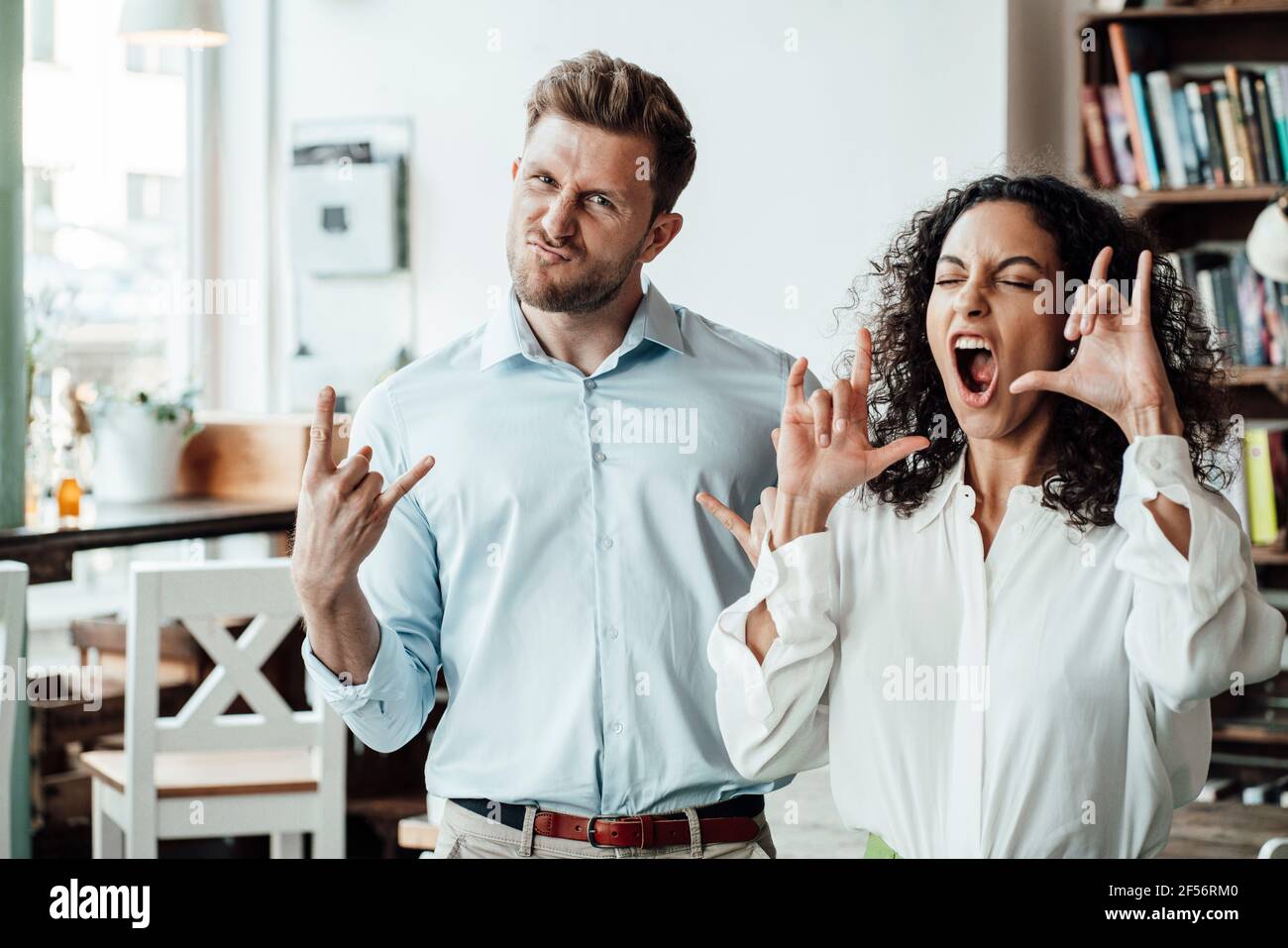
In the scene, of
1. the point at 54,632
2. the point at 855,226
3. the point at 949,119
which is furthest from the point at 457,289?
the point at 54,632

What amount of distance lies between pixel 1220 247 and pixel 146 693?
221 cm

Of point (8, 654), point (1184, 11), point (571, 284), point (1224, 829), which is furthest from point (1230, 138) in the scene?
point (8, 654)

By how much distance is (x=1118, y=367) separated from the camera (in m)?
0.99

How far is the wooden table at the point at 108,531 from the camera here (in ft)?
8.38

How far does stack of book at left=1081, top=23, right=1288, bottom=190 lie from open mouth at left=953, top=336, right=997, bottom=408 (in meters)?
1.71

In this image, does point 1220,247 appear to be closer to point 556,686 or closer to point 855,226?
point 855,226

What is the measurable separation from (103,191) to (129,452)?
2.17ft

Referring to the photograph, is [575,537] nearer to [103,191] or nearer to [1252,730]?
[1252,730]

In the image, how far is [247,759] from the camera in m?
2.43

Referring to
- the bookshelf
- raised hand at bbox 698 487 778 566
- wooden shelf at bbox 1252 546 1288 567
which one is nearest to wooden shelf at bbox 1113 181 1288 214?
the bookshelf

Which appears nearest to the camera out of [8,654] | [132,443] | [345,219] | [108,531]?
[8,654]

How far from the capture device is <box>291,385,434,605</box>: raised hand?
1063 mm

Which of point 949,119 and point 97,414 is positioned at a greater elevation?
point 949,119

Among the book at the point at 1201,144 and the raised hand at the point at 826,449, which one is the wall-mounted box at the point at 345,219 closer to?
the book at the point at 1201,144
